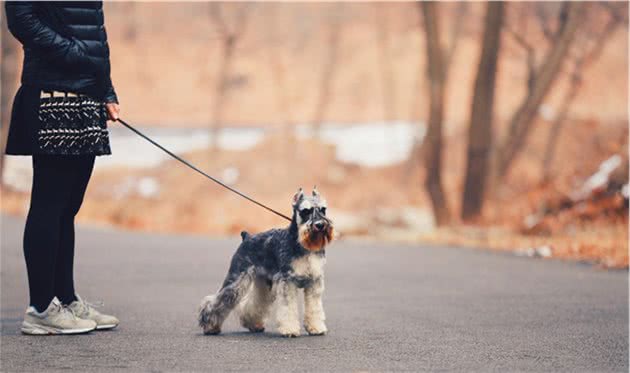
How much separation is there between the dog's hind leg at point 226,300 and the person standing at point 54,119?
878 mm

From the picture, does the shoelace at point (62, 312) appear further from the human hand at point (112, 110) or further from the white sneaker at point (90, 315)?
the human hand at point (112, 110)

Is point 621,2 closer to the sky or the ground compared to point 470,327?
closer to the sky

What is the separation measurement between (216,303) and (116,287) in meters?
3.67

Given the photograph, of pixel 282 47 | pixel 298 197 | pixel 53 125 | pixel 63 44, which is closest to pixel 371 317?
pixel 298 197

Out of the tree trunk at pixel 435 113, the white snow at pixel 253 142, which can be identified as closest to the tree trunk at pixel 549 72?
the tree trunk at pixel 435 113

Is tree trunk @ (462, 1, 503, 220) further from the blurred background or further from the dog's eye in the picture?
the dog's eye

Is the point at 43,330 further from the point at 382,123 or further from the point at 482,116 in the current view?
the point at 382,123

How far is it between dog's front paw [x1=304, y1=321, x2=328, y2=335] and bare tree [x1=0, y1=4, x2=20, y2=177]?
72.8ft

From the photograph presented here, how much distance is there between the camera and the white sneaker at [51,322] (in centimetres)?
864

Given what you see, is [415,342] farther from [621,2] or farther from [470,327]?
[621,2]

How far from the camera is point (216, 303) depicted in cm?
892

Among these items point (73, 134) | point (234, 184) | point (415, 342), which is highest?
point (234, 184)

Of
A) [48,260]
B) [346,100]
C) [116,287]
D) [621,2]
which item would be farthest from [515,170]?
[48,260]

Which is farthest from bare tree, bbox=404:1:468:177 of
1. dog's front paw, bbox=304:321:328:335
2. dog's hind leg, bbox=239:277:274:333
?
dog's front paw, bbox=304:321:328:335
